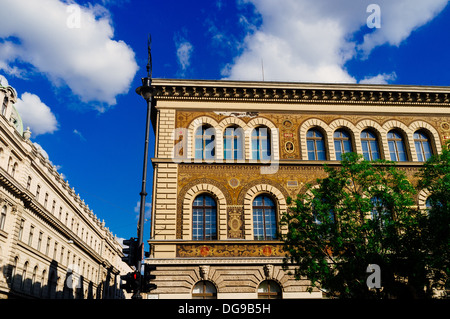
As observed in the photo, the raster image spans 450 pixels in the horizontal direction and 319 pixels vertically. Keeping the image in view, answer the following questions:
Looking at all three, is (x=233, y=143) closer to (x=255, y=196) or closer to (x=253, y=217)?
(x=255, y=196)

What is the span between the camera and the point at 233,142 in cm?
2475

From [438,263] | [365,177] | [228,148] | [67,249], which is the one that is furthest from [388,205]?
[67,249]

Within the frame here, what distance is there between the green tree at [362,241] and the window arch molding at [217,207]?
5568 millimetres

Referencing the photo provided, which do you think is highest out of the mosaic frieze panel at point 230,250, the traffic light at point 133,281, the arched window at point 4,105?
the arched window at point 4,105

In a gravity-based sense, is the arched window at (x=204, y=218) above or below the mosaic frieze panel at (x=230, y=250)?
above

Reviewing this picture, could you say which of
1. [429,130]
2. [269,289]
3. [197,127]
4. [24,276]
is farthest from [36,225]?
[429,130]

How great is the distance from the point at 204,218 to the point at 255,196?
10.6 feet

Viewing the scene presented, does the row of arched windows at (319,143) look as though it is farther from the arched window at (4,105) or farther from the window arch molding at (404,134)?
the arched window at (4,105)

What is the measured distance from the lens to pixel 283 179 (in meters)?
23.7

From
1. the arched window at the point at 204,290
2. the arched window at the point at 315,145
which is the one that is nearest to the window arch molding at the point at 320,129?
the arched window at the point at 315,145

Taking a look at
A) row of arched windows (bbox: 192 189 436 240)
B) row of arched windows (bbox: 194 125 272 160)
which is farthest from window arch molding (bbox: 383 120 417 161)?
row of arched windows (bbox: 194 125 272 160)

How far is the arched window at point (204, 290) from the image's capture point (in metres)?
21.0

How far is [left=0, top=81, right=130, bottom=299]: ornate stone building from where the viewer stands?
127ft
